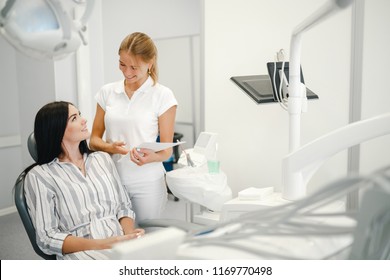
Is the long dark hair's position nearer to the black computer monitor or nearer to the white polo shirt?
the white polo shirt

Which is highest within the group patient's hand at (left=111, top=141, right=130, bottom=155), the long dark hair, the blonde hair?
the blonde hair

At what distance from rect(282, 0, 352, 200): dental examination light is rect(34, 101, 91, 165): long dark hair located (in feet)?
2.45

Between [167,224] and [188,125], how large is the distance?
1.37m

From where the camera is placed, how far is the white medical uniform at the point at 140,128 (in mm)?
1597

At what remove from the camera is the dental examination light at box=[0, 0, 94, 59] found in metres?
0.55

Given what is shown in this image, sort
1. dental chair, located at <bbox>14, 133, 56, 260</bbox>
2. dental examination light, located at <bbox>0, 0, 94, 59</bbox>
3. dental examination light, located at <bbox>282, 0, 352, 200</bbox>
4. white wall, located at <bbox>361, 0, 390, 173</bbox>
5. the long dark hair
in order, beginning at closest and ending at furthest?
1. dental examination light, located at <bbox>0, 0, 94, 59</bbox>
2. dental examination light, located at <bbox>282, 0, 352, 200</bbox>
3. dental chair, located at <bbox>14, 133, 56, 260</bbox>
4. the long dark hair
5. white wall, located at <bbox>361, 0, 390, 173</bbox>

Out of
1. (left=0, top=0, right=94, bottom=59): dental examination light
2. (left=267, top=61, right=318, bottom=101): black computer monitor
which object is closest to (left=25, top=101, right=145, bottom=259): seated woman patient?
(left=267, top=61, right=318, bottom=101): black computer monitor

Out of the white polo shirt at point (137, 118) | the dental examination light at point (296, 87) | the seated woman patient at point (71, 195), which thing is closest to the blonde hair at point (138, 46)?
the white polo shirt at point (137, 118)

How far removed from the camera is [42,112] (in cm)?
141

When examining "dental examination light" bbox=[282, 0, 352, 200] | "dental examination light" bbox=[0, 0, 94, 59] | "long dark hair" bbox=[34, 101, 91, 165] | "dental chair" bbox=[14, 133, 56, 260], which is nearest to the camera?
"dental examination light" bbox=[0, 0, 94, 59]

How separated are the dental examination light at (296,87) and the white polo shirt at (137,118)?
1.58 ft

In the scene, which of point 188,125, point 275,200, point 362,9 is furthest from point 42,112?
point 188,125

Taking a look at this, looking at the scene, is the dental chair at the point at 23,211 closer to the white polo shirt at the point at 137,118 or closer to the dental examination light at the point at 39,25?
the white polo shirt at the point at 137,118

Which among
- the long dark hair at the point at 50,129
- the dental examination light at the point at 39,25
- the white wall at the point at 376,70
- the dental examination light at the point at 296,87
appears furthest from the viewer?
the white wall at the point at 376,70
